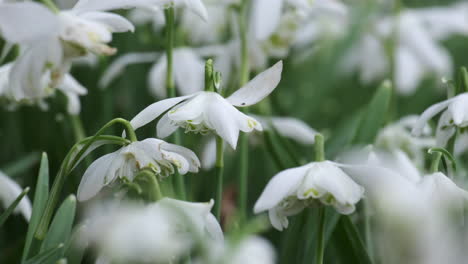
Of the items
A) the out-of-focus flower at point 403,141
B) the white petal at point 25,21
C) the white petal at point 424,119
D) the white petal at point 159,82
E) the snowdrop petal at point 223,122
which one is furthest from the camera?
the white petal at point 159,82

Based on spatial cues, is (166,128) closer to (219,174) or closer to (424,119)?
(219,174)

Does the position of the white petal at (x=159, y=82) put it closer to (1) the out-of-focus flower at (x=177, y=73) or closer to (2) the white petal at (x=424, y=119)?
(1) the out-of-focus flower at (x=177, y=73)

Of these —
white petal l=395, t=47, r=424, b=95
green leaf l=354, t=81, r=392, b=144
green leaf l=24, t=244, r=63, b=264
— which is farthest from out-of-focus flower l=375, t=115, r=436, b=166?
white petal l=395, t=47, r=424, b=95

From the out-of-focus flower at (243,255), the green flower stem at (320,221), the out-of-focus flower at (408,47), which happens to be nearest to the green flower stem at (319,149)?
the green flower stem at (320,221)

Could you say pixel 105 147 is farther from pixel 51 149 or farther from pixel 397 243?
pixel 397 243

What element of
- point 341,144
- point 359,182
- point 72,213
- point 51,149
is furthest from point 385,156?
point 51,149

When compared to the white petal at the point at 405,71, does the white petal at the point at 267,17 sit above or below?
above

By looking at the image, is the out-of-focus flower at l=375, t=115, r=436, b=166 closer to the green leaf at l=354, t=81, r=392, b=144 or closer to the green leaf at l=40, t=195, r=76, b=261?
the green leaf at l=354, t=81, r=392, b=144
